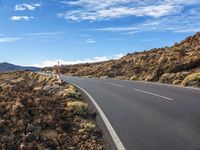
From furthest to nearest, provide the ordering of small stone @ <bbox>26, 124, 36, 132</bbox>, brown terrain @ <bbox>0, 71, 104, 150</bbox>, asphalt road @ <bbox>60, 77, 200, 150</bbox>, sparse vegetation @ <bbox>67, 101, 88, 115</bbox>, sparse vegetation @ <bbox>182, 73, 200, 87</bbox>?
sparse vegetation @ <bbox>182, 73, 200, 87</bbox> → sparse vegetation @ <bbox>67, 101, 88, 115</bbox> → small stone @ <bbox>26, 124, 36, 132</bbox> → brown terrain @ <bbox>0, 71, 104, 150</bbox> → asphalt road @ <bbox>60, 77, 200, 150</bbox>

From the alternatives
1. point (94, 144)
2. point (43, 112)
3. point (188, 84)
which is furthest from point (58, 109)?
point (188, 84)

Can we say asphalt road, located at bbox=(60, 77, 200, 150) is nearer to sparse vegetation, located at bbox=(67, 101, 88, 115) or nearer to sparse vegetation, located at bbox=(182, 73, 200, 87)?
sparse vegetation, located at bbox=(67, 101, 88, 115)

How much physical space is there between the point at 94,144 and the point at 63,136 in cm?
→ 120

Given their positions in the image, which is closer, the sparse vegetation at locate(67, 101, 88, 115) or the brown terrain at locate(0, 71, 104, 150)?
the brown terrain at locate(0, 71, 104, 150)

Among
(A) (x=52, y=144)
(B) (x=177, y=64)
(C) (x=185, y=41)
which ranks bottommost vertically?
(A) (x=52, y=144)

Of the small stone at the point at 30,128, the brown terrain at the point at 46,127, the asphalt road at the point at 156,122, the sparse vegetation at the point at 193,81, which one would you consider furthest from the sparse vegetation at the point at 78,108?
the sparse vegetation at the point at 193,81

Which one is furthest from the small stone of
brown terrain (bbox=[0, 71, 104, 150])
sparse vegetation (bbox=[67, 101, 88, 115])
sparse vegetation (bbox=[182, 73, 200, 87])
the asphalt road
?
sparse vegetation (bbox=[182, 73, 200, 87])

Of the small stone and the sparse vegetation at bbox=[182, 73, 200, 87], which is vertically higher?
the sparse vegetation at bbox=[182, 73, 200, 87]

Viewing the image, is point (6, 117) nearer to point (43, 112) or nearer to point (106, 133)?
point (43, 112)

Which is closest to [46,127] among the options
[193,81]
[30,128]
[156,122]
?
[30,128]

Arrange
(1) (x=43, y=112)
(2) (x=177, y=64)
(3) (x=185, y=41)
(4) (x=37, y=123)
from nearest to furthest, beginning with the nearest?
(4) (x=37, y=123) → (1) (x=43, y=112) → (2) (x=177, y=64) → (3) (x=185, y=41)

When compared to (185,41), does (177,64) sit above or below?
below

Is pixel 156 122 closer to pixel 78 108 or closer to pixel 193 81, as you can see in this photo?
pixel 78 108

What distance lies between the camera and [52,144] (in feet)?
30.5
